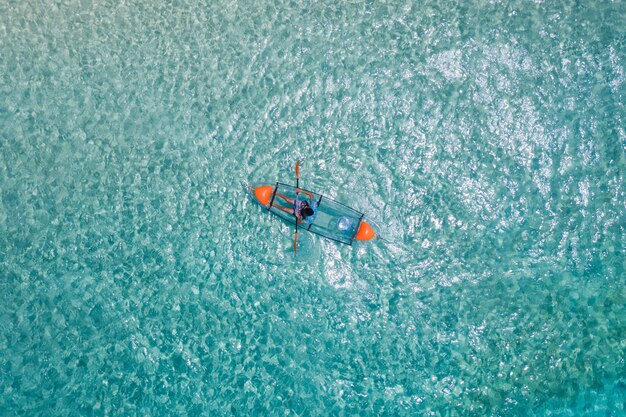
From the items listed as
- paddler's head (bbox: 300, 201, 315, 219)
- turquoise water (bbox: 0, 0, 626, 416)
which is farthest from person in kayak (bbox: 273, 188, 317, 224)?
turquoise water (bbox: 0, 0, 626, 416)

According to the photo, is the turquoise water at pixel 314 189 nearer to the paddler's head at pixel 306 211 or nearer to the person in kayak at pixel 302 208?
the person in kayak at pixel 302 208

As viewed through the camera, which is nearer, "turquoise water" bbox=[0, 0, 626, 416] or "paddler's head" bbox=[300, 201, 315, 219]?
"paddler's head" bbox=[300, 201, 315, 219]

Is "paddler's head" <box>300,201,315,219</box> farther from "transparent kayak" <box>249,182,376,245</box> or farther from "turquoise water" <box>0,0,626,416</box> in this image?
"turquoise water" <box>0,0,626,416</box>

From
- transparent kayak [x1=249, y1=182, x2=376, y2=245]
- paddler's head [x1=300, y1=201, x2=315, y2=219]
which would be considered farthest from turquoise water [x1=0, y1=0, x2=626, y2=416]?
paddler's head [x1=300, y1=201, x2=315, y2=219]

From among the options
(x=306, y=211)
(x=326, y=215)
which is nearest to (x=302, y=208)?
(x=306, y=211)

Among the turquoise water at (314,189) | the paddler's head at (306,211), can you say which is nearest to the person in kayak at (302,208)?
the paddler's head at (306,211)

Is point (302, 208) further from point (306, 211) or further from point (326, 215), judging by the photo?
point (326, 215)
